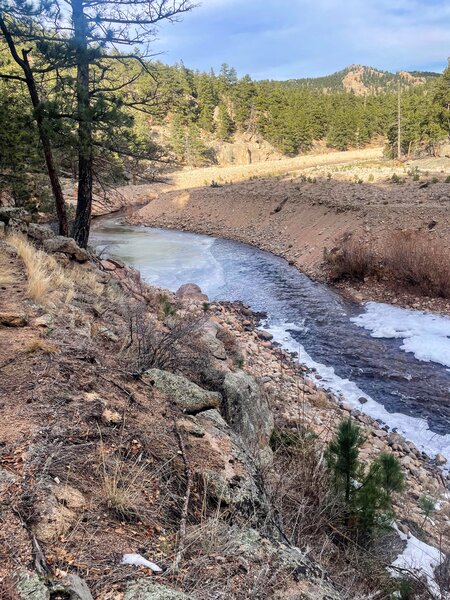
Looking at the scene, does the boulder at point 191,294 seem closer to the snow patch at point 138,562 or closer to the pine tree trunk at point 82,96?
the pine tree trunk at point 82,96

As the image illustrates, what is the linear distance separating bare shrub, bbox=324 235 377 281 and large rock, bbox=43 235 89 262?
28.3 feet

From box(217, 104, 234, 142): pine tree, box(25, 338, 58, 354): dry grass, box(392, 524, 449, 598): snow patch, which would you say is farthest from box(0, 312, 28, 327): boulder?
box(217, 104, 234, 142): pine tree

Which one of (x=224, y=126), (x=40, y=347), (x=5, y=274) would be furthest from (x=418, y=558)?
(x=224, y=126)

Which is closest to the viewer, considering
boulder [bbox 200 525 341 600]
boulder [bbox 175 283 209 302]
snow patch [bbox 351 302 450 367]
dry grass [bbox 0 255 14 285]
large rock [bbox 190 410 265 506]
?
boulder [bbox 200 525 341 600]

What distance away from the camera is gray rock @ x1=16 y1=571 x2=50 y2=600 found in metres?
1.56

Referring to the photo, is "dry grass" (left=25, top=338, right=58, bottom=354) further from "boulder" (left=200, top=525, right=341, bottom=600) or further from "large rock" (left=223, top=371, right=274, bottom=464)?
"boulder" (left=200, top=525, right=341, bottom=600)

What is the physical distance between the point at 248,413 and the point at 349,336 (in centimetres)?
630

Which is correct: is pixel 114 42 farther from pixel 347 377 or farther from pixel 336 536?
pixel 336 536

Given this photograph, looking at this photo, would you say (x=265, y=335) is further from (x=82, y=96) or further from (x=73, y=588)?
(x=73, y=588)

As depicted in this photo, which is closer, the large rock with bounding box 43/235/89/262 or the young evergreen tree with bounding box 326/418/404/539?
the young evergreen tree with bounding box 326/418/404/539

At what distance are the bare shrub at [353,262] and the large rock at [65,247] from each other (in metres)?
8.62

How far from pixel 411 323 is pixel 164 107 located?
8308 millimetres

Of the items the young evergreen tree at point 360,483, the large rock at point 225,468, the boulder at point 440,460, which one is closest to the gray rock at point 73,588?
the large rock at point 225,468

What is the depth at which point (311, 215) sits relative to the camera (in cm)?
2009
